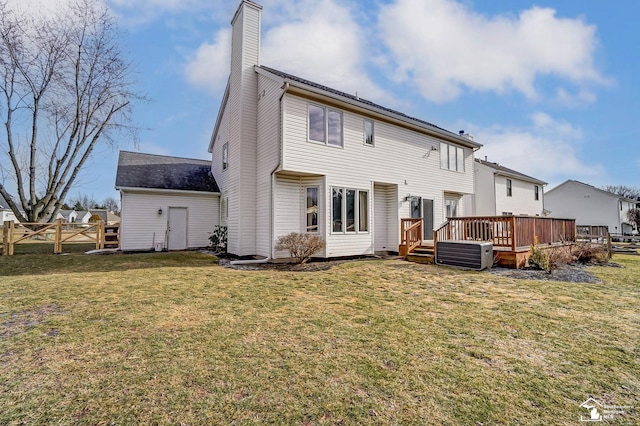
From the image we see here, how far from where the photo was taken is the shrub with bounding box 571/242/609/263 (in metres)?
10.9

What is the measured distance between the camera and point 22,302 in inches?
202

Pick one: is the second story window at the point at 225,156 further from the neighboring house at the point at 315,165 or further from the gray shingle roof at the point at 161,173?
the gray shingle roof at the point at 161,173

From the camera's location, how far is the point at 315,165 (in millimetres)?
10328

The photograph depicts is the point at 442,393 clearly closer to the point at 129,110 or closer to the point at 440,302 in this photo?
the point at 440,302

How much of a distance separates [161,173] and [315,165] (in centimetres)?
1021

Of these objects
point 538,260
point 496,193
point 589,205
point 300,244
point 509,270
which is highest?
point 496,193

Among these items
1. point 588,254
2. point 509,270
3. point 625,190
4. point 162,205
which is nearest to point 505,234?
point 509,270

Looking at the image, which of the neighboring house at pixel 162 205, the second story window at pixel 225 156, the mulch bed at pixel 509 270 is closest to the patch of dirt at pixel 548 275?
the mulch bed at pixel 509 270

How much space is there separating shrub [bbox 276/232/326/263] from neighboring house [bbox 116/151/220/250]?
25.4 feet

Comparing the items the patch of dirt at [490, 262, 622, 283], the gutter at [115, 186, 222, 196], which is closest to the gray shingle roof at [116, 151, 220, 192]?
the gutter at [115, 186, 222, 196]

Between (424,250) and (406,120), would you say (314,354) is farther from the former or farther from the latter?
(406,120)

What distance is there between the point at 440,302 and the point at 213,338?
155 inches

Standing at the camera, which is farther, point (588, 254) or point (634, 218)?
point (634, 218)

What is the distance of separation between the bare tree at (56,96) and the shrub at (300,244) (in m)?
18.4
